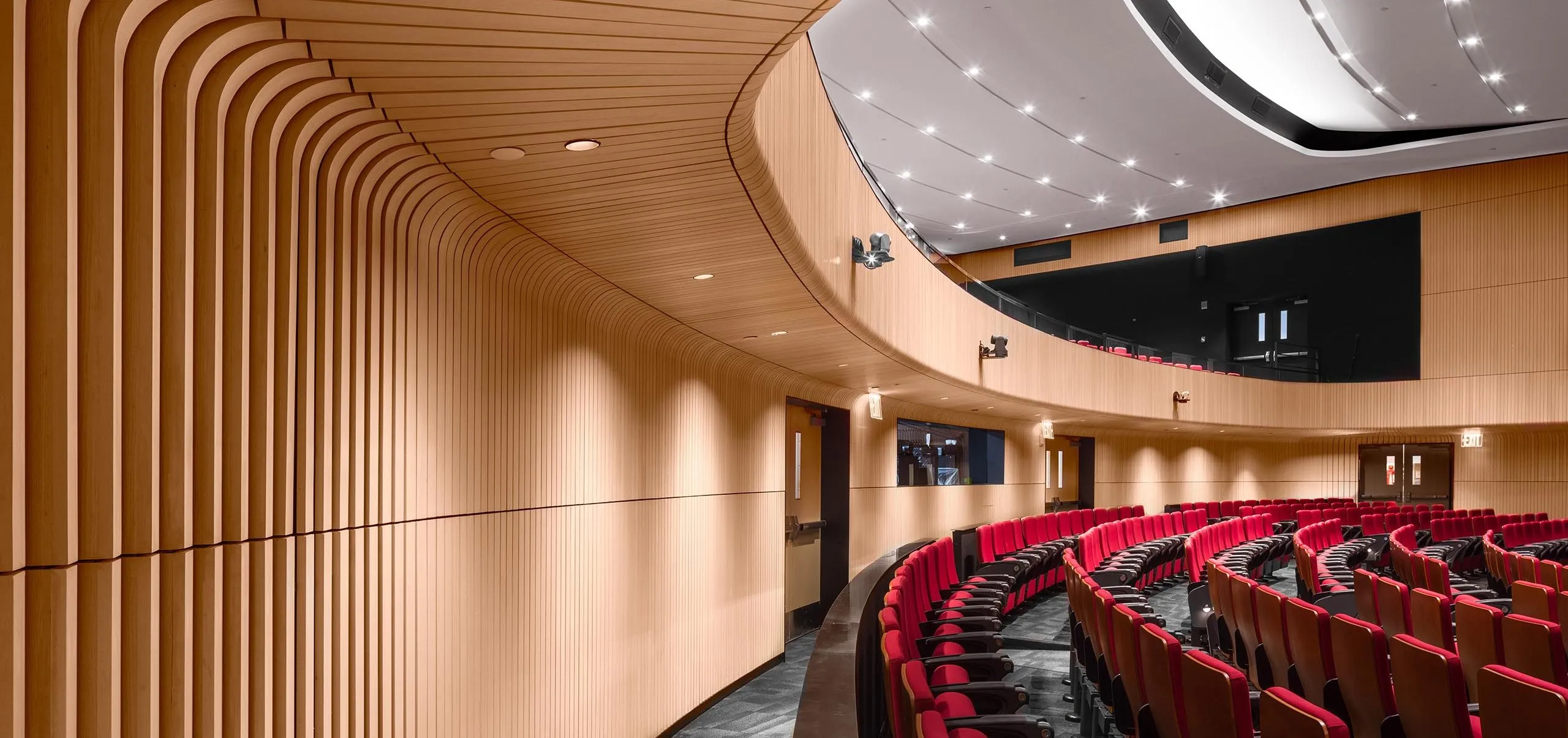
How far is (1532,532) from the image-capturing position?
12.2 metres

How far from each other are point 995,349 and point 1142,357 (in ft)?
18.4

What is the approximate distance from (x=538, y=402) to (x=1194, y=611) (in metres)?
6.14

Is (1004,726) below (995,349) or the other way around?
below

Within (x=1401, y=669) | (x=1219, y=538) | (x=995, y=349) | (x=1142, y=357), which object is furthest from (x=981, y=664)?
(x=1142, y=357)

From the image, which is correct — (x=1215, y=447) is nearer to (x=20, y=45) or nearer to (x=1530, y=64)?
(x=1530, y=64)

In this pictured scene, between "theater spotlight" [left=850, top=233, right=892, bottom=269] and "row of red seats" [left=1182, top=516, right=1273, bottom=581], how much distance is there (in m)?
4.67

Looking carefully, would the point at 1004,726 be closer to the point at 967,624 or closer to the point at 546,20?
the point at 967,624

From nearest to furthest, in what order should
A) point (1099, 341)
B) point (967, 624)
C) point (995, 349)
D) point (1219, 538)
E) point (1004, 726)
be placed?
point (1004, 726) < point (967, 624) < point (995, 349) < point (1219, 538) < point (1099, 341)

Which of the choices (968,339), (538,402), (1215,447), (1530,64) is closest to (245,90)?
(538,402)

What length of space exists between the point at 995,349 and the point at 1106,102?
206 inches

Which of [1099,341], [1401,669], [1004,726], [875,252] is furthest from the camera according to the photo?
[1099,341]

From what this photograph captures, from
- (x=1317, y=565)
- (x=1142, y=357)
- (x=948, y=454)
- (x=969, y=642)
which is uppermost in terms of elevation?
(x=1142, y=357)

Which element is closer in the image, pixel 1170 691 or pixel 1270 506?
pixel 1170 691

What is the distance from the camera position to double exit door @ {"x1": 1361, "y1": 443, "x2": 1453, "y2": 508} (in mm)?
17750
